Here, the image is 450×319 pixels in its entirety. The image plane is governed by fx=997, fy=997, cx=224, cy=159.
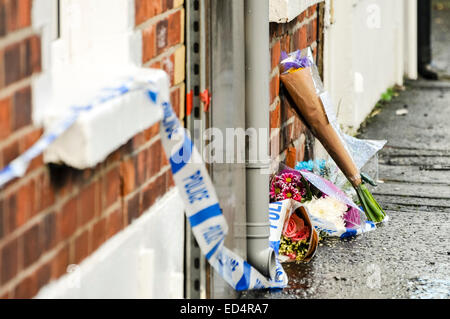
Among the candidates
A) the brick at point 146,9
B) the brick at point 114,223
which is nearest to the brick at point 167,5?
the brick at point 146,9

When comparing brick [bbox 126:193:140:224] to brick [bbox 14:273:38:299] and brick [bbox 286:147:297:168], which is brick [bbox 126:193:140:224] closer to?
brick [bbox 14:273:38:299]

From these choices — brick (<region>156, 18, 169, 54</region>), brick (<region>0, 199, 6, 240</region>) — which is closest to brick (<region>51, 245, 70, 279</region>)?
brick (<region>0, 199, 6, 240</region>)

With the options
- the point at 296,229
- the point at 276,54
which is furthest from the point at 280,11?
the point at 296,229

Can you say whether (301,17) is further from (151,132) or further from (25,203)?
(25,203)

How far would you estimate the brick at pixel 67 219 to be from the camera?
105 inches

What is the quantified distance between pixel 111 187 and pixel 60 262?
1.36 feet

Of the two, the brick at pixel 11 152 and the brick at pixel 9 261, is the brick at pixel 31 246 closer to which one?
the brick at pixel 9 261

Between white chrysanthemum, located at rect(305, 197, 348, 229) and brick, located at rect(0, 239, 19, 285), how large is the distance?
3.06m

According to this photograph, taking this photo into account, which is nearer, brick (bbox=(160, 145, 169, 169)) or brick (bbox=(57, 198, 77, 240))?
brick (bbox=(57, 198, 77, 240))

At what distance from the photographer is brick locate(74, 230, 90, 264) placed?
2793 mm

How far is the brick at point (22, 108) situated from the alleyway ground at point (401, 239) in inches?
83.6

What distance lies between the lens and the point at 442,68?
38.5 ft
